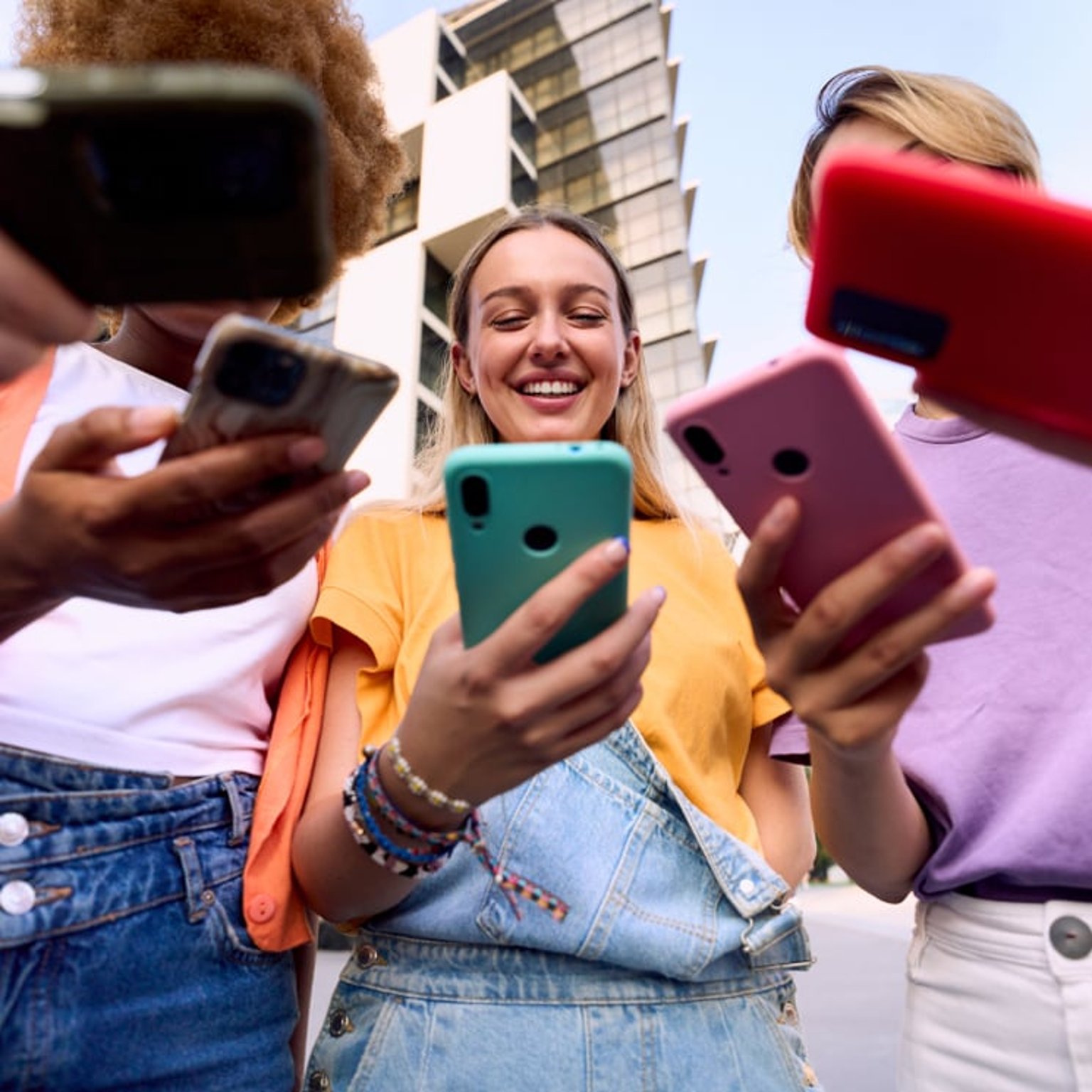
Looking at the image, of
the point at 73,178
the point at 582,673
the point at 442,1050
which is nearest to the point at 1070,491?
the point at 582,673

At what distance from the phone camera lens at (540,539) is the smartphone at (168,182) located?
0.85ft

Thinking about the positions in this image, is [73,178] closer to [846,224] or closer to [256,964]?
[846,224]

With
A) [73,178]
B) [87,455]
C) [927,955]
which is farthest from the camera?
[927,955]

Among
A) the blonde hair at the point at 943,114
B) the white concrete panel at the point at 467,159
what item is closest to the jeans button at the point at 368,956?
the blonde hair at the point at 943,114

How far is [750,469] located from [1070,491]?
650mm

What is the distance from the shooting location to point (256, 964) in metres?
1.02

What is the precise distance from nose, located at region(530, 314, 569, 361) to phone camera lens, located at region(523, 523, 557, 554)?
792 mm

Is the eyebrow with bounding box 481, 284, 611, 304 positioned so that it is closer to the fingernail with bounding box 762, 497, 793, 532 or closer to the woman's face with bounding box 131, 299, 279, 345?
the woman's face with bounding box 131, 299, 279, 345

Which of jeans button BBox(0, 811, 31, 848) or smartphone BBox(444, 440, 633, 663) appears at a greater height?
smartphone BBox(444, 440, 633, 663)

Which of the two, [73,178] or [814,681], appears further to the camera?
[814,681]

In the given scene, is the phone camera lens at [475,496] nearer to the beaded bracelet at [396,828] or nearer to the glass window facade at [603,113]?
the beaded bracelet at [396,828]

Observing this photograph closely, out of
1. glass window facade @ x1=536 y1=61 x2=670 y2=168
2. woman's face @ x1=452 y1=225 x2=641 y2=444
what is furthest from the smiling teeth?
glass window facade @ x1=536 y1=61 x2=670 y2=168

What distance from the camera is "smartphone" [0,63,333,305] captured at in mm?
484

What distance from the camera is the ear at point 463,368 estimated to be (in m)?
1.64
